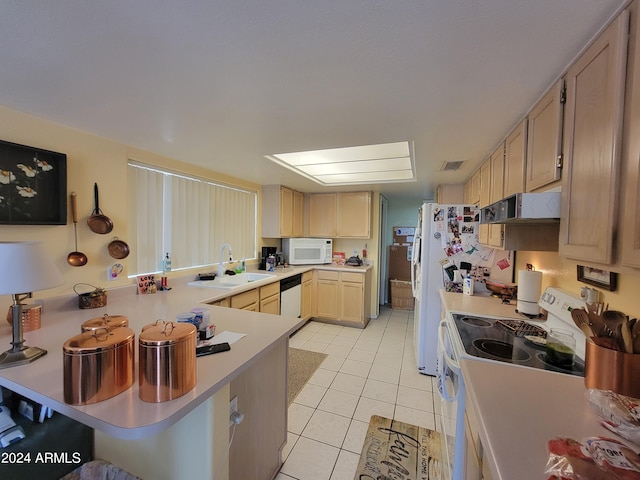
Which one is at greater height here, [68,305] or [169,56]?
[169,56]

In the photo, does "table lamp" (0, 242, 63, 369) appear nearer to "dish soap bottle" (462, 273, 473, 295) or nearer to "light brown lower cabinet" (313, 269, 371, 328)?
"dish soap bottle" (462, 273, 473, 295)

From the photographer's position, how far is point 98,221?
191cm

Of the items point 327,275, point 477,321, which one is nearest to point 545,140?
point 477,321

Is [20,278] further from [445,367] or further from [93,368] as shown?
[445,367]

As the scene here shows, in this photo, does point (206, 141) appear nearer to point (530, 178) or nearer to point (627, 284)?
point (530, 178)

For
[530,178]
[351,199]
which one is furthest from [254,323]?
[351,199]

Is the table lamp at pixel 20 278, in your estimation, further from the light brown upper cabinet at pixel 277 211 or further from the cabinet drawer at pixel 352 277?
the cabinet drawer at pixel 352 277

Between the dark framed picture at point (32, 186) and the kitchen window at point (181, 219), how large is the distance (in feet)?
1.70

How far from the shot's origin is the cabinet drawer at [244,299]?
7.98ft

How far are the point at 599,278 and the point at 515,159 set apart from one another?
2.53ft

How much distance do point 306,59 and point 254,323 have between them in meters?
1.35

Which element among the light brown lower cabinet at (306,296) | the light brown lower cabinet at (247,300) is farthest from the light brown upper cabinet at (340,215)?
the light brown lower cabinet at (247,300)

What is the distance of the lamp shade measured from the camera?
1.04m

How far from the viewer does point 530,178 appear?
1.36 meters
